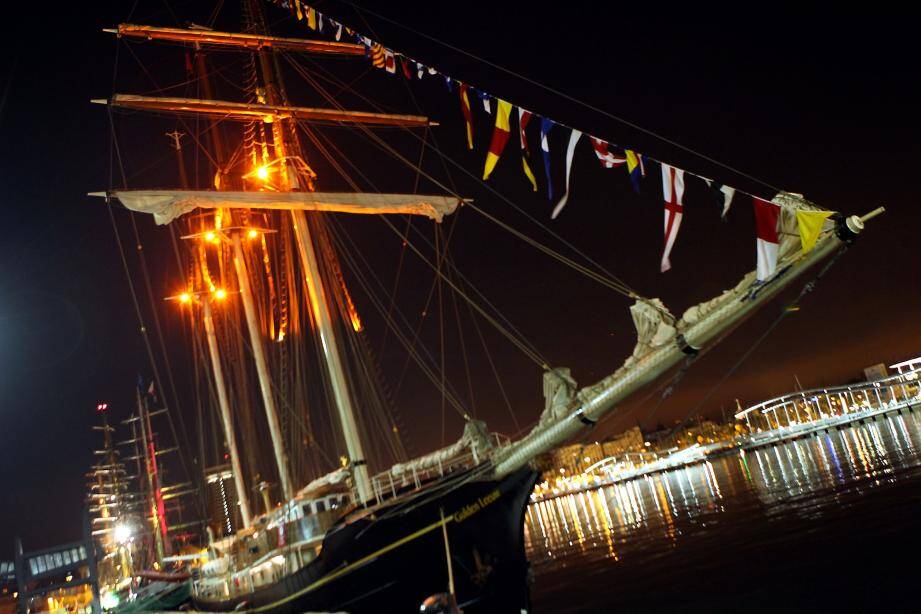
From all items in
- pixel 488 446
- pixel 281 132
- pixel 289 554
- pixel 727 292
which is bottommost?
pixel 289 554

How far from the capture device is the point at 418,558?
54.9 feet

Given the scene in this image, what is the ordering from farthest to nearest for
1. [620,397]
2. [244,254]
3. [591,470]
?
[591,470]
[244,254]
[620,397]

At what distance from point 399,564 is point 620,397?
7.09 meters

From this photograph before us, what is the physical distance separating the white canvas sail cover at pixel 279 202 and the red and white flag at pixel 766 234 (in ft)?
38.7

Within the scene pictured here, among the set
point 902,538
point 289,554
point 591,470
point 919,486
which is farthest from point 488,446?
point 591,470

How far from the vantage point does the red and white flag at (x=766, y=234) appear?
11242mm

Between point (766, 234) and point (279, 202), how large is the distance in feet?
48.9

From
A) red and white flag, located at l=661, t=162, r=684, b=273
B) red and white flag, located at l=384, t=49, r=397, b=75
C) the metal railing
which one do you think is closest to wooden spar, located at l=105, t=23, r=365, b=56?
red and white flag, located at l=384, t=49, r=397, b=75

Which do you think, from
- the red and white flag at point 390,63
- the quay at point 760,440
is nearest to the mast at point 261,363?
the red and white flag at point 390,63

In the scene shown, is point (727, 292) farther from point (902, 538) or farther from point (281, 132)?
point (281, 132)

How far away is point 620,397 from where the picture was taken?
1400 centimetres

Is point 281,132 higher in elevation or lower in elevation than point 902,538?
higher

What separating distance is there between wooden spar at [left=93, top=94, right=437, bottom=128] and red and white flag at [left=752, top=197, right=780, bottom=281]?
1556 centimetres

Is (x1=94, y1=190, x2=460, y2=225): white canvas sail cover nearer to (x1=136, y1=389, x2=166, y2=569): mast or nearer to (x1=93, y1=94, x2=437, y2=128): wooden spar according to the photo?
(x1=93, y1=94, x2=437, y2=128): wooden spar
